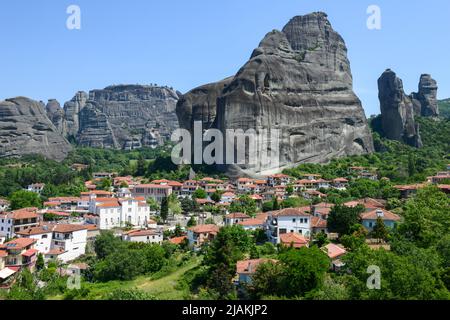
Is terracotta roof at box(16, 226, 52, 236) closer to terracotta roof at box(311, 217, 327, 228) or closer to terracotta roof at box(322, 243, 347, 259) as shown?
terracotta roof at box(311, 217, 327, 228)

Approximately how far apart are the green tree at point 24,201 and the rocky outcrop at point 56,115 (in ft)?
322

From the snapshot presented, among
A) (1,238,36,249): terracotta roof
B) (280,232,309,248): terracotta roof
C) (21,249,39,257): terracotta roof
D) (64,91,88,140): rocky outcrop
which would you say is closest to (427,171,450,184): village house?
(280,232,309,248): terracotta roof

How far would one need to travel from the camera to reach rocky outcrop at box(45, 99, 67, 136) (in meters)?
148

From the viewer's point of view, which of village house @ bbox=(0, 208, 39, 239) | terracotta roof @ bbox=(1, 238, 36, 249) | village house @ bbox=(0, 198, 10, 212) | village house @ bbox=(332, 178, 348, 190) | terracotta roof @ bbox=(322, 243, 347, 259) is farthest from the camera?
village house @ bbox=(332, 178, 348, 190)

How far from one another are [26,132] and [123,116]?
165 ft

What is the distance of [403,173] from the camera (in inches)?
2488

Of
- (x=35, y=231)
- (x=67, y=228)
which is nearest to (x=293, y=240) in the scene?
(x=67, y=228)

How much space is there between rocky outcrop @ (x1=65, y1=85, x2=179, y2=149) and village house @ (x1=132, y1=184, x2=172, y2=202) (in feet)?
268

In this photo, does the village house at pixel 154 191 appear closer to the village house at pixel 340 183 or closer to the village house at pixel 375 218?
the village house at pixel 340 183

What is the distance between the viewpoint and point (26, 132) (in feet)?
347

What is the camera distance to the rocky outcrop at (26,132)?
103 m

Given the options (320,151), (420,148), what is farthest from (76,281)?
(420,148)

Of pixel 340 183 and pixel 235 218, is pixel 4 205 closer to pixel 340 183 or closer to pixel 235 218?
pixel 235 218
